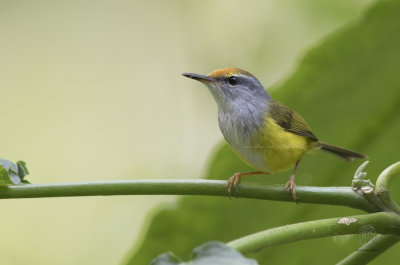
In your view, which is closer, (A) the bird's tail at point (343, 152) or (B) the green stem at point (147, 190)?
(B) the green stem at point (147, 190)

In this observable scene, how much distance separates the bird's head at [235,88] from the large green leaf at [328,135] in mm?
829

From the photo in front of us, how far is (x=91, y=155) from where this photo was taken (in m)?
2.96

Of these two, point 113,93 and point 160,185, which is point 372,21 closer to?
point 160,185

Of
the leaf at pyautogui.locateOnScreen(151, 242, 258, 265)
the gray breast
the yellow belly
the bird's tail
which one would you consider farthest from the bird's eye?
the leaf at pyautogui.locateOnScreen(151, 242, 258, 265)

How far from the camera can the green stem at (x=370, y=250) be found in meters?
0.98

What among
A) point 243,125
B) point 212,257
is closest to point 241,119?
point 243,125

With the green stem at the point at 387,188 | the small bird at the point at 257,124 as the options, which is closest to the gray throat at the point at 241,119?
the small bird at the point at 257,124

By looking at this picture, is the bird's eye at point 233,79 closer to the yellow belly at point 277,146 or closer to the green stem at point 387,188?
the yellow belly at point 277,146

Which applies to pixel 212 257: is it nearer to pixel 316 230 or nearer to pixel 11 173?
pixel 316 230

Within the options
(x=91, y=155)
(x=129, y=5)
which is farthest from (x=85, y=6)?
(x=91, y=155)

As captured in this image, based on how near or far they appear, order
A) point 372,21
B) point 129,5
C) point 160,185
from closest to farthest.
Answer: point 160,185, point 372,21, point 129,5

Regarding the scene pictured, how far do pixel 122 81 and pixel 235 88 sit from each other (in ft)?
3.50

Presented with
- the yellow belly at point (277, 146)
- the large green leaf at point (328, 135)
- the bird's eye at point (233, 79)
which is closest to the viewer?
the large green leaf at point (328, 135)

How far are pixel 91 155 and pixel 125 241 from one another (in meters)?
0.89
